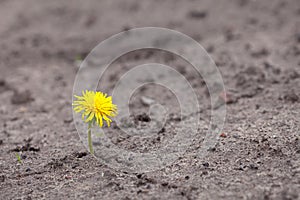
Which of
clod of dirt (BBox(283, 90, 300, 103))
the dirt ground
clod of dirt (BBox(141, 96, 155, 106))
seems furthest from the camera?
clod of dirt (BBox(141, 96, 155, 106))

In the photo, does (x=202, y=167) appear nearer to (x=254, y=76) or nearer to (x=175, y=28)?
(x=254, y=76)

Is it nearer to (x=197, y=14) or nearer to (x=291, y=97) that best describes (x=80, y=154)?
(x=291, y=97)

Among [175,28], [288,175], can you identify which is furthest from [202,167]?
[175,28]

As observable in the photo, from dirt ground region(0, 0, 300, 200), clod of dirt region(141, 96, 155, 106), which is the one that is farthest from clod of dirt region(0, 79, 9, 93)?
clod of dirt region(141, 96, 155, 106)

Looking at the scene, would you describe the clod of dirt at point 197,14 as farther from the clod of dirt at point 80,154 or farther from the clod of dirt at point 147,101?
the clod of dirt at point 80,154

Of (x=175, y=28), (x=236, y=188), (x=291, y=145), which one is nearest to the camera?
(x=236, y=188)

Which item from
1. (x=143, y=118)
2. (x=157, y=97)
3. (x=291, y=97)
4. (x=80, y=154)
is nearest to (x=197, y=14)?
(x=157, y=97)

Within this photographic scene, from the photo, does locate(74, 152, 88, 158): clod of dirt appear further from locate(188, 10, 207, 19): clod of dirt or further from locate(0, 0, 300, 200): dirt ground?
locate(188, 10, 207, 19): clod of dirt
